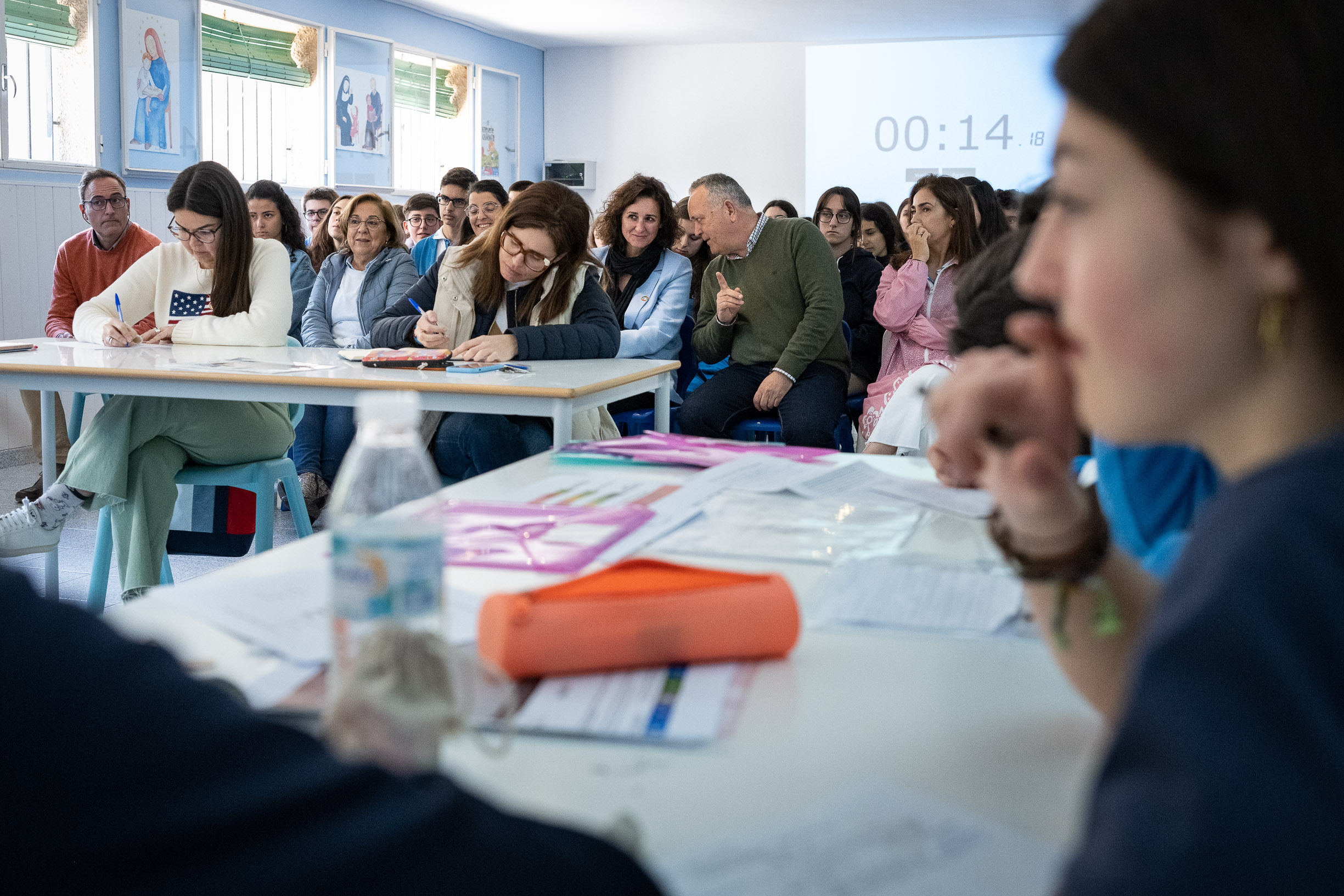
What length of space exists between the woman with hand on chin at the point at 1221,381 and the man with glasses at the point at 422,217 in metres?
5.89

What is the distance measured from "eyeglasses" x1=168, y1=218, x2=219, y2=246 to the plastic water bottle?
2855 millimetres

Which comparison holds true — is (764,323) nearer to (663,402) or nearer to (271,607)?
(663,402)

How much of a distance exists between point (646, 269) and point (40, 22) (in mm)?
3669

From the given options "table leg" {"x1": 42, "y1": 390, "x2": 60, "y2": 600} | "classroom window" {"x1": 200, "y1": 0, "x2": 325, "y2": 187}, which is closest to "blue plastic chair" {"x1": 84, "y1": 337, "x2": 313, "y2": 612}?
"table leg" {"x1": 42, "y1": 390, "x2": 60, "y2": 600}

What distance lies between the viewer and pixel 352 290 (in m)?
4.81

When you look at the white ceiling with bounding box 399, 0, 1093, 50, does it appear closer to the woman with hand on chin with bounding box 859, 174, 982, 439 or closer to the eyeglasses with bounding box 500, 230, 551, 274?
the woman with hand on chin with bounding box 859, 174, 982, 439

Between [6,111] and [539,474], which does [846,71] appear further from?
[539,474]

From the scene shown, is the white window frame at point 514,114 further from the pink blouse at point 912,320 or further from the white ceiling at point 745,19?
the pink blouse at point 912,320

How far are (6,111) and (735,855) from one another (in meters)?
6.17

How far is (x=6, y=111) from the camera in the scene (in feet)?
18.2

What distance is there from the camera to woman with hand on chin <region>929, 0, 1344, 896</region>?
43 centimetres

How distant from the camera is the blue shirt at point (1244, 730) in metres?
0.43

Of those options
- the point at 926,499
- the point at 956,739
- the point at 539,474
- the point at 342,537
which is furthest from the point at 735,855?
the point at 539,474

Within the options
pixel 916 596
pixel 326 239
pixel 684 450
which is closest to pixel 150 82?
pixel 326 239
